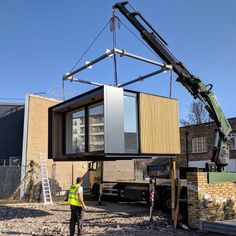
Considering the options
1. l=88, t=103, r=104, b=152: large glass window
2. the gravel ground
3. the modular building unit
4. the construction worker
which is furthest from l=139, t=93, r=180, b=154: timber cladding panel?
the construction worker

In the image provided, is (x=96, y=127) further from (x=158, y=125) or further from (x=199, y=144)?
(x=199, y=144)

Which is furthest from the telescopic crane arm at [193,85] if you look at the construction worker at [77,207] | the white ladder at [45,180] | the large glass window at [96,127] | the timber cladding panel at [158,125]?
the white ladder at [45,180]

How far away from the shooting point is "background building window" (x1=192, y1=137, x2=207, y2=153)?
3519cm

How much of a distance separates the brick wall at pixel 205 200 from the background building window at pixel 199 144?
22088 mm

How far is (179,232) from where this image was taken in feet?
38.4

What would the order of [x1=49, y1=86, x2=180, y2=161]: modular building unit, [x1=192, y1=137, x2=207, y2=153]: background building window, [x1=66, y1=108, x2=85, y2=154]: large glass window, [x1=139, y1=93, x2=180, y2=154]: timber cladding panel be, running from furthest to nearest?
[x1=192, y1=137, x2=207, y2=153]: background building window
[x1=66, y1=108, x2=85, y2=154]: large glass window
[x1=139, y1=93, x2=180, y2=154]: timber cladding panel
[x1=49, y1=86, x2=180, y2=161]: modular building unit

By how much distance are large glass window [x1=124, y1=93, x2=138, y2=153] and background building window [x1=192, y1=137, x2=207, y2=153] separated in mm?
23051

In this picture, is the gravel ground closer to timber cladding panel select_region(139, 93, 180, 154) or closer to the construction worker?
the construction worker

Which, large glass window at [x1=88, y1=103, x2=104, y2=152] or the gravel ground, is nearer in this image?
the gravel ground

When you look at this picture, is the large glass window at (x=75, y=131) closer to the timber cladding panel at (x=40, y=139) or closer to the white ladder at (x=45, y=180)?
the white ladder at (x=45, y=180)

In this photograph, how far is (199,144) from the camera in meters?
35.7

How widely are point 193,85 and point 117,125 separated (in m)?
5.34

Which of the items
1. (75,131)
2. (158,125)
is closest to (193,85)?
(158,125)

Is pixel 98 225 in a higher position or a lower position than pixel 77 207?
lower
